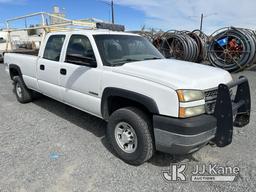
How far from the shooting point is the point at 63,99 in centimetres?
425

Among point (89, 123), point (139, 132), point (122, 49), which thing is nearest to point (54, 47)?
point (122, 49)

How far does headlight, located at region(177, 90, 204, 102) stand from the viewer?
2484 millimetres

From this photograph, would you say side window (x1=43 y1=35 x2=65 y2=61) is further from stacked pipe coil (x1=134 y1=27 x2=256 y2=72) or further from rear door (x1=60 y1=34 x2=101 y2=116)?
stacked pipe coil (x1=134 y1=27 x2=256 y2=72)

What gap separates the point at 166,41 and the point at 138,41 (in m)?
10.1

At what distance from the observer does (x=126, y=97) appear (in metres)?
2.95

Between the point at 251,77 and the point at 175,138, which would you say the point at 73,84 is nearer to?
the point at 175,138

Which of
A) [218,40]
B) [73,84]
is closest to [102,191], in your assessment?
[73,84]

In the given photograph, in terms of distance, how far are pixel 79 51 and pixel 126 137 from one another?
171 centimetres

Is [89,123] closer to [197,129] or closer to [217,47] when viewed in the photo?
[197,129]

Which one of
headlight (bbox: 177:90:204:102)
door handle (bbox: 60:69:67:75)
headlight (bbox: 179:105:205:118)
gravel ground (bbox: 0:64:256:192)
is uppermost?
door handle (bbox: 60:69:67:75)

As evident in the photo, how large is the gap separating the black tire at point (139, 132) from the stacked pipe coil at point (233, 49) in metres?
9.73

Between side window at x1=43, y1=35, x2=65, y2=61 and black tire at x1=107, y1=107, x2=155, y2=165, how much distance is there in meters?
1.94

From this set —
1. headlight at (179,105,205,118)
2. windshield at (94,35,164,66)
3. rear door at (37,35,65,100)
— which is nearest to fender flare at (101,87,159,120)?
headlight at (179,105,205,118)

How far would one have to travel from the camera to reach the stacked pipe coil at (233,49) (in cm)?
1072
